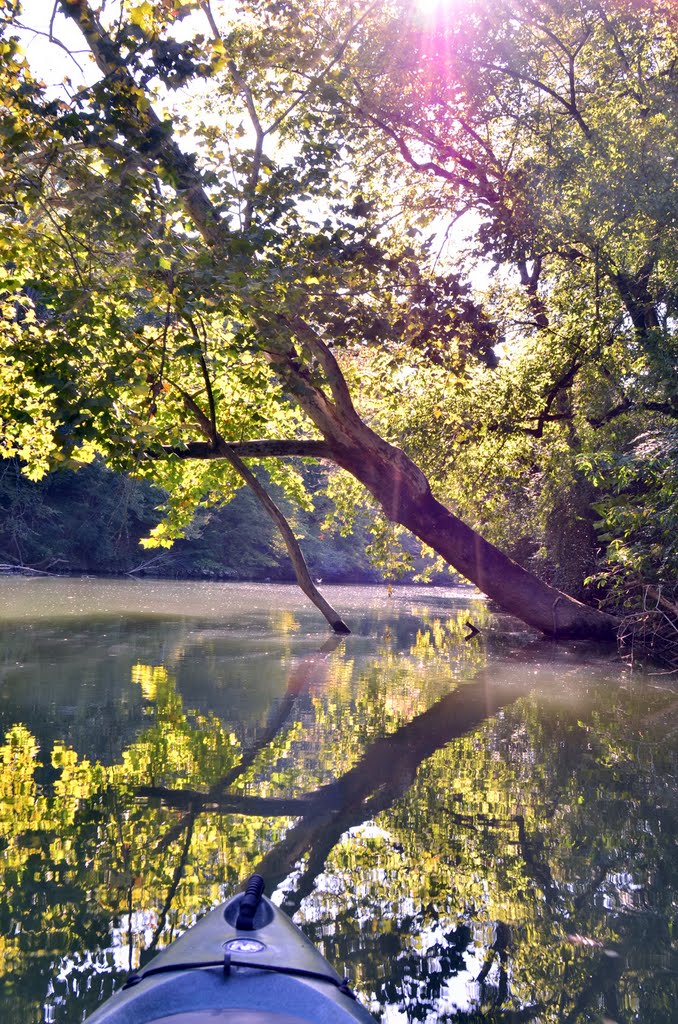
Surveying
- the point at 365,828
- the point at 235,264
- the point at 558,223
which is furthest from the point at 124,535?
the point at 365,828

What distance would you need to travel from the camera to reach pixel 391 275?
11.7 metres

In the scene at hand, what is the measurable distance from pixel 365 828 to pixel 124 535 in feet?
110

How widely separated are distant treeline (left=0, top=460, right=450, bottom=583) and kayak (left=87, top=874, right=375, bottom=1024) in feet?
85.0

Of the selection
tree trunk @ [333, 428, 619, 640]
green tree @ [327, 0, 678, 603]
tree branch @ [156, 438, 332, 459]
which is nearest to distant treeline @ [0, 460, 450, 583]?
green tree @ [327, 0, 678, 603]

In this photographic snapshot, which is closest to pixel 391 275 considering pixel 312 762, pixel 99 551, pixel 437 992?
pixel 312 762

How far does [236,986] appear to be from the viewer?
2.48 metres

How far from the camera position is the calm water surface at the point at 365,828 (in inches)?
127

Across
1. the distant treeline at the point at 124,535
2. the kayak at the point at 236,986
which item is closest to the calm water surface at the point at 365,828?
the kayak at the point at 236,986

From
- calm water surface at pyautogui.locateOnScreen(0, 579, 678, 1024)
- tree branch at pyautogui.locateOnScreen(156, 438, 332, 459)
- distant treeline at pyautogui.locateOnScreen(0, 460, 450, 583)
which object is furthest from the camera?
distant treeline at pyautogui.locateOnScreen(0, 460, 450, 583)

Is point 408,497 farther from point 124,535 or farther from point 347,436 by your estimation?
point 124,535

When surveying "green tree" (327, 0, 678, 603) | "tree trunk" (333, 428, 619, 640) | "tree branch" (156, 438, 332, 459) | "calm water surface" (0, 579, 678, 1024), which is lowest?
"calm water surface" (0, 579, 678, 1024)

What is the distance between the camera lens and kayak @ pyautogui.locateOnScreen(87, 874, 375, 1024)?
7.78ft

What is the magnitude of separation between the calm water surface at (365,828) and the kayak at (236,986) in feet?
1.66

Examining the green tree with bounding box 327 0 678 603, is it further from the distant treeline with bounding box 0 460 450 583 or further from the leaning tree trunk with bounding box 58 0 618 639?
the distant treeline with bounding box 0 460 450 583
